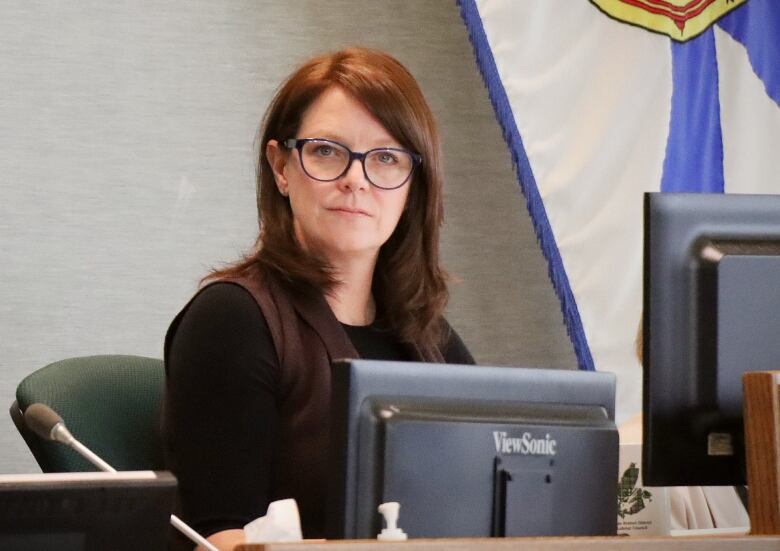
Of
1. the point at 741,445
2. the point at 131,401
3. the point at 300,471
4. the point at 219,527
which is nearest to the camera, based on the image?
the point at 741,445

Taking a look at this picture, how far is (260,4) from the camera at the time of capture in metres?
2.98

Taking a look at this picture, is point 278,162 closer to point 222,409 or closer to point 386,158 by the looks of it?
point 386,158

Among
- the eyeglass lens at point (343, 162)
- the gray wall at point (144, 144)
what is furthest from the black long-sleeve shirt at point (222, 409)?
the gray wall at point (144, 144)

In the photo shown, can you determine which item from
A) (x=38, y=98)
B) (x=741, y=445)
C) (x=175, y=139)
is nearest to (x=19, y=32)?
(x=38, y=98)

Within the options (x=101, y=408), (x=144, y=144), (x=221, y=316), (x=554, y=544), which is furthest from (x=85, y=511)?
(x=144, y=144)

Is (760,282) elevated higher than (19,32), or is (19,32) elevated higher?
(19,32)

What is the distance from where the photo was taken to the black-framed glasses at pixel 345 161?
192 cm

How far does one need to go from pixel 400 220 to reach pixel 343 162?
0.87 ft

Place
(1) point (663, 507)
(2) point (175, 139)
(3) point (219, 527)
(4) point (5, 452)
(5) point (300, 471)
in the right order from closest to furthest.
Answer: (3) point (219, 527) → (5) point (300, 471) → (1) point (663, 507) → (4) point (5, 452) → (2) point (175, 139)

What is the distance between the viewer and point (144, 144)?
2869 millimetres

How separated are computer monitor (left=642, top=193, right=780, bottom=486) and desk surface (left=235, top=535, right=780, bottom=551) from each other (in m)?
0.28

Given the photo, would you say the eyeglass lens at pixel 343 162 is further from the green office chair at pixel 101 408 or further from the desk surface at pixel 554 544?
the desk surface at pixel 554 544

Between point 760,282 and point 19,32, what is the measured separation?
1.95 metres

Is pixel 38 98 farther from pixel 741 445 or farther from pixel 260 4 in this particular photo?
pixel 741 445
